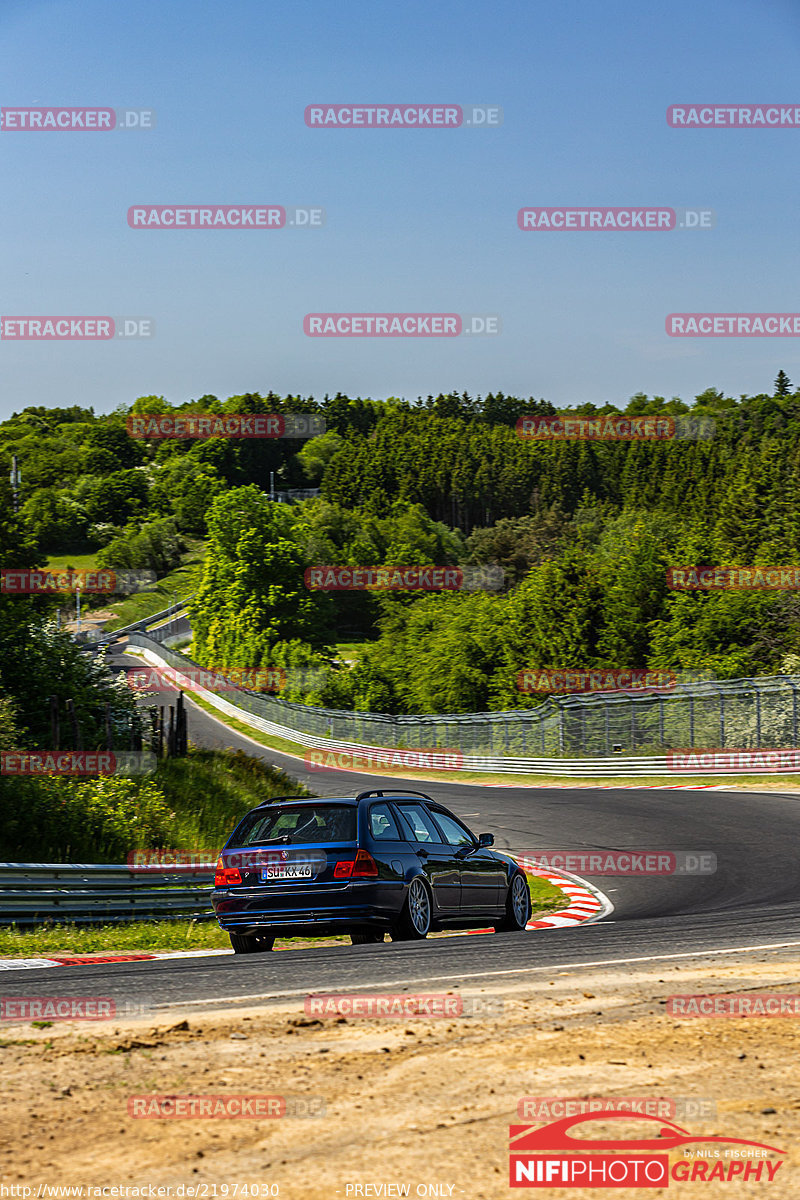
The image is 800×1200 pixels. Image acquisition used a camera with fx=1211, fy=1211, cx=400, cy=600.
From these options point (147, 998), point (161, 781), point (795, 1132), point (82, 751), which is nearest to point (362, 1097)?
point (795, 1132)

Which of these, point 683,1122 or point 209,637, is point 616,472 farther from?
point 683,1122

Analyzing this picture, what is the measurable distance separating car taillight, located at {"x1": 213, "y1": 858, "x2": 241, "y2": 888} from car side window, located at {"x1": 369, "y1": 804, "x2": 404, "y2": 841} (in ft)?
4.22

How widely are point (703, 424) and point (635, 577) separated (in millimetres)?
105230

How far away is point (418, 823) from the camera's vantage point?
11664 mm

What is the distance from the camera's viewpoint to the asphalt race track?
8000 millimetres

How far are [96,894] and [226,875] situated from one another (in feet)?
11.1

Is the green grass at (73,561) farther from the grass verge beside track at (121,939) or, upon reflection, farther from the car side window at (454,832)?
the car side window at (454,832)
